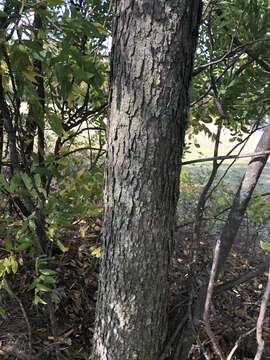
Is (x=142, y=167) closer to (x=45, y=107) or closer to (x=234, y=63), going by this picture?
(x=45, y=107)

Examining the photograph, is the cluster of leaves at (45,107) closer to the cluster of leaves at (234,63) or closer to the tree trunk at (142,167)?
the tree trunk at (142,167)

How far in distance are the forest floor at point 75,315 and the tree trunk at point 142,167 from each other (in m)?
0.34

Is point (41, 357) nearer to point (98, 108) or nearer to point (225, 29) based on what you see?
point (98, 108)

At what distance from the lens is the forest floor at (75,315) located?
2.21 meters

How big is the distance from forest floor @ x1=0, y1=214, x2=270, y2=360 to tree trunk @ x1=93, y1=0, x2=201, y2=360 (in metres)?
0.34

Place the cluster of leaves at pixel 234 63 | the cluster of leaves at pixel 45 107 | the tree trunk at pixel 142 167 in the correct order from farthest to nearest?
the cluster of leaves at pixel 234 63, the cluster of leaves at pixel 45 107, the tree trunk at pixel 142 167

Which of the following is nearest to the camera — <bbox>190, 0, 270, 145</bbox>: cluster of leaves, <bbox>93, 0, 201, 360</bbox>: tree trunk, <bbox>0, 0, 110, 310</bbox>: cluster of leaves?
<bbox>93, 0, 201, 360</bbox>: tree trunk

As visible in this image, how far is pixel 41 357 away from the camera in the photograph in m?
2.21

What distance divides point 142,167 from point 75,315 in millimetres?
1204

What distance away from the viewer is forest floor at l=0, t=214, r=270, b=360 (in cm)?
221

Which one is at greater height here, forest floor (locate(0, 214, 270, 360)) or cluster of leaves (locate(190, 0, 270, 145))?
cluster of leaves (locate(190, 0, 270, 145))

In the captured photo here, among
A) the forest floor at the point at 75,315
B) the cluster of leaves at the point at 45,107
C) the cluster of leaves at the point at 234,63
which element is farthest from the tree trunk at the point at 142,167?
the cluster of leaves at the point at 234,63

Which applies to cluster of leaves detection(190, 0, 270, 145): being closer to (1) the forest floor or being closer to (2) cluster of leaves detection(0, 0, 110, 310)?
(2) cluster of leaves detection(0, 0, 110, 310)

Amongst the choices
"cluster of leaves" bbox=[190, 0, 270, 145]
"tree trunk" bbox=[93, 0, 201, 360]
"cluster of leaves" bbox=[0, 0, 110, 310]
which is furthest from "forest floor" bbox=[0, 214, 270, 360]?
"cluster of leaves" bbox=[190, 0, 270, 145]
